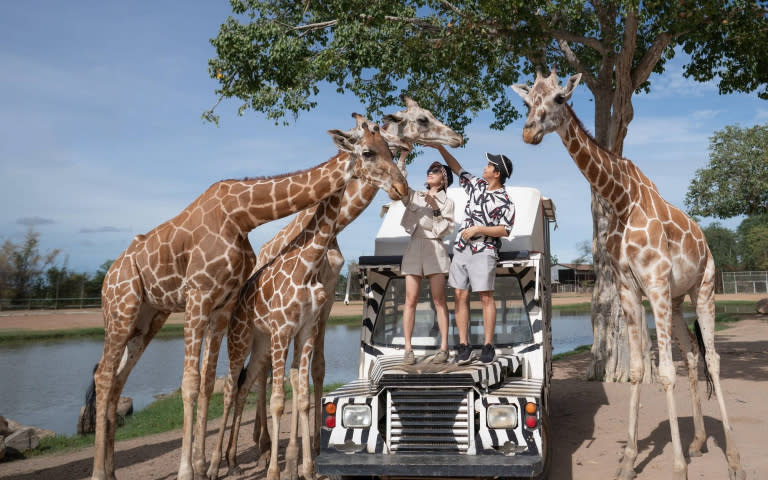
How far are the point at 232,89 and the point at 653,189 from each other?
10207 mm

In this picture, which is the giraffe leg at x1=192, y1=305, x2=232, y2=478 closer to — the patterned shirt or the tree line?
the patterned shirt

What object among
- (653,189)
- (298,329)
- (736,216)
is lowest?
(298,329)

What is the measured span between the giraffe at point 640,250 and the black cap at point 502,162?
731 mm

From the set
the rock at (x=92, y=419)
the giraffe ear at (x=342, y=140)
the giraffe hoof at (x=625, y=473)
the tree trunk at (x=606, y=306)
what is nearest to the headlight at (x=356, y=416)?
the giraffe ear at (x=342, y=140)

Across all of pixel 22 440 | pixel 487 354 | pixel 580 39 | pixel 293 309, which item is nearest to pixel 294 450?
pixel 293 309

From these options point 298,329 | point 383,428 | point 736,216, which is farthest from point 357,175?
point 736,216

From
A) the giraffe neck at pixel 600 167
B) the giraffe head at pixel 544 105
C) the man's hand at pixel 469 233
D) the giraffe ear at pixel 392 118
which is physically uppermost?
the giraffe ear at pixel 392 118

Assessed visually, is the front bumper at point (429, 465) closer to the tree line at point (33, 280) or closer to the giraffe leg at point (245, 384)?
the giraffe leg at point (245, 384)

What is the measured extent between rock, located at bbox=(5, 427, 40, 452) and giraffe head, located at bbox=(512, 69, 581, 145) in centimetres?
929

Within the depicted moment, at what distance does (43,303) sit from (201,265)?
139 ft

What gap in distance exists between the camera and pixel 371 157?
20.8 ft

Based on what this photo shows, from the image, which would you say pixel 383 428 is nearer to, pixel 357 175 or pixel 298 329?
pixel 298 329

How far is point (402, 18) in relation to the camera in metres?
12.8

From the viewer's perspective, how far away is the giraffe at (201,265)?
631 centimetres
